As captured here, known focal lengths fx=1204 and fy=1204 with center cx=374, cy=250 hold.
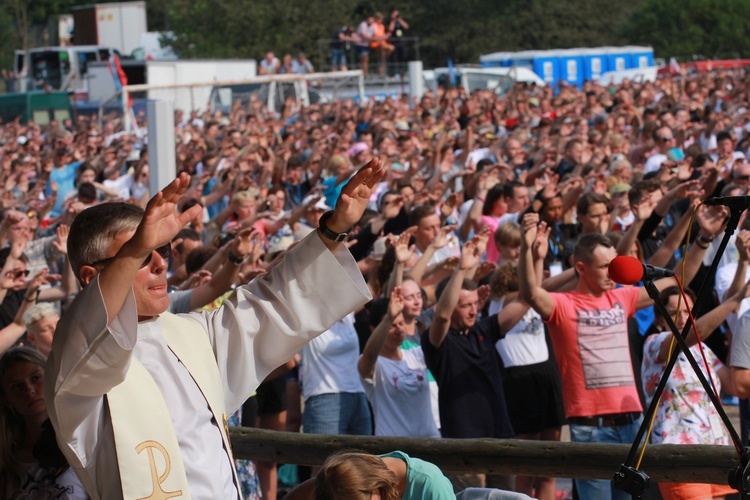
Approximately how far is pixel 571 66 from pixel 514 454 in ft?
97.8

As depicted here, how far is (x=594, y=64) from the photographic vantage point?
3462cm

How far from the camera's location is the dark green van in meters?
27.6

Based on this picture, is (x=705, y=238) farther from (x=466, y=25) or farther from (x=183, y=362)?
(x=466, y=25)

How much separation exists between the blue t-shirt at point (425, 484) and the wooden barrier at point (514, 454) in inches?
27.1

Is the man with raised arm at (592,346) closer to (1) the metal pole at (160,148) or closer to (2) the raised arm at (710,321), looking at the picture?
(2) the raised arm at (710,321)

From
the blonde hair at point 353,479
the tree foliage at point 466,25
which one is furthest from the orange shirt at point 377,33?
the blonde hair at point 353,479

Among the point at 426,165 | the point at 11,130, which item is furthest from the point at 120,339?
the point at 11,130

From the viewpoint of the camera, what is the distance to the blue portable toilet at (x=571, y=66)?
33.1 m

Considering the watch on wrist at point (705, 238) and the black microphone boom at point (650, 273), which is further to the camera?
the watch on wrist at point (705, 238)

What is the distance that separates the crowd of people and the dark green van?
12.8m

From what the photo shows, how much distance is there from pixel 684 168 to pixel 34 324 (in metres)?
7.05

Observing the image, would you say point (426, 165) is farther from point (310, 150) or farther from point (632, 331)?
point (632, 331)

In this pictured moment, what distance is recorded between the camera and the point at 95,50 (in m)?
34.8

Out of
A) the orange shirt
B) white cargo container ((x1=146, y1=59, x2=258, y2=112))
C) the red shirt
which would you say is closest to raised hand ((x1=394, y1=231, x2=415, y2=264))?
the red shirt
